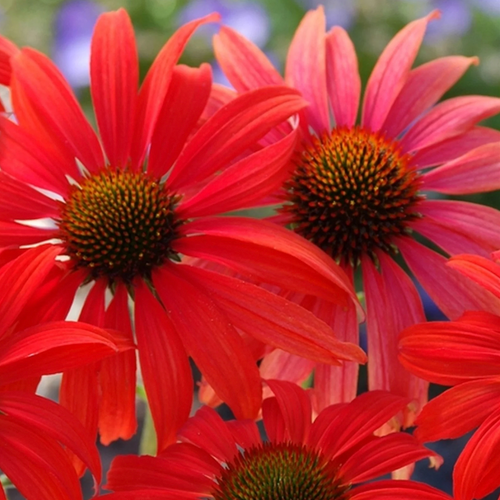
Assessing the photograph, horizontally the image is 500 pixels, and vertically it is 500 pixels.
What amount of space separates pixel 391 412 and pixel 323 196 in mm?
186

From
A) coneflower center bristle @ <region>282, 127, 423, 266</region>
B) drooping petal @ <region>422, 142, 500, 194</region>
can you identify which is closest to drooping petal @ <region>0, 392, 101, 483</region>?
coneflower center bristle @ <region>282, 127, 423, 266</region>

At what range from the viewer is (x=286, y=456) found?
0.54m

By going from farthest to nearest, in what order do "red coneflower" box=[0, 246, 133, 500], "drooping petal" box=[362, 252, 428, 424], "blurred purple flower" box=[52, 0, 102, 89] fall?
"blurred purple flower" box=[52, 0, 102, 89] → "drooping petal" box=[362, 252, 428, 424] → "red coneflower" box=[0, 246, 133, 500]

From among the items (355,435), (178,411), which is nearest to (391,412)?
(355,435)

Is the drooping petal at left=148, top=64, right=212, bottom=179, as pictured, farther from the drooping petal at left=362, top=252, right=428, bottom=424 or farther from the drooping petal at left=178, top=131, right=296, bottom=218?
the drooping petal at left=362, top=252, right=428, bottom=424

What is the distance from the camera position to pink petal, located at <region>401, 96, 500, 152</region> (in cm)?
68

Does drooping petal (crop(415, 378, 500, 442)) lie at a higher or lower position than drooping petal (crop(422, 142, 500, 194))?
lower

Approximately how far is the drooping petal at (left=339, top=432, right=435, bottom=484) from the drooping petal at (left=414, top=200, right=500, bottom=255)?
169 millimetres

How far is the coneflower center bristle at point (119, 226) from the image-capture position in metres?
0.58

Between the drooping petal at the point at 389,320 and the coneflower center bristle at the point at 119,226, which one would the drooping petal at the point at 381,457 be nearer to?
the drooping petal at the point at 389,320

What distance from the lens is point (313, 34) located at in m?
0.70

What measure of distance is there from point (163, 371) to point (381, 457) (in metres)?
0.15

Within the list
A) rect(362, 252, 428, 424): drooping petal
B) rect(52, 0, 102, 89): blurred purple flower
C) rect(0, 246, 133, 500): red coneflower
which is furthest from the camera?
rect(52, 0, 102, 89): blurred purple flower

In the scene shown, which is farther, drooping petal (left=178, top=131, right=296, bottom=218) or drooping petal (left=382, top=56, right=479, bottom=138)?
drooping petal (left=382, top=56, right=479, bottom=138)
